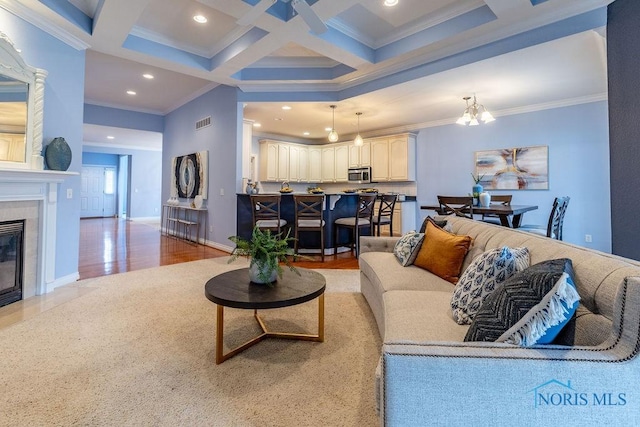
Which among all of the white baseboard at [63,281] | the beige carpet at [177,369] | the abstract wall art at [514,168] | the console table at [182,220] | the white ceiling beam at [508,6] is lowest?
the beige carpet at [177,369]

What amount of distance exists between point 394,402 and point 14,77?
Answer: 153 inches

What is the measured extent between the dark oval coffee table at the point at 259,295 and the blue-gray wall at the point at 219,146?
10.3ft

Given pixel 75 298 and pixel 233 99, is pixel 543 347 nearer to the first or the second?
pixel 75 298

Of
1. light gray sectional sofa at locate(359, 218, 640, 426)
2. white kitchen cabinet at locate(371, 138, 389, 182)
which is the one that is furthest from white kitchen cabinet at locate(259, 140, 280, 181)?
light gray sectional sofa at locate(359, 218, 640, 426)

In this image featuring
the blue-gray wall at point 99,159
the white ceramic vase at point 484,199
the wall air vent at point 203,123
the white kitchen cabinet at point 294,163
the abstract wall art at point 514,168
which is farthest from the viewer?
the blue-gray wall at point 99,159

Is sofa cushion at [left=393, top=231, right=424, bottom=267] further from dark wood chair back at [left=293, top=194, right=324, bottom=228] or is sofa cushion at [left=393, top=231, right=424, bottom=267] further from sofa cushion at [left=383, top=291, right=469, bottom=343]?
dark wood chair back at [left=293, top=194, right=324, bottom=228]

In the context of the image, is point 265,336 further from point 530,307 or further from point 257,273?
point 530,307

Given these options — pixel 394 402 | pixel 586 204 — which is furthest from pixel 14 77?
pixel 586 204

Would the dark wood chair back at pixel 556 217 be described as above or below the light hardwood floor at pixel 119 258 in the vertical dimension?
above

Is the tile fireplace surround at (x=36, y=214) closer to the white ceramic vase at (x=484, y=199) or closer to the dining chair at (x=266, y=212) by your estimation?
the dining chair at (x=266, y=212)

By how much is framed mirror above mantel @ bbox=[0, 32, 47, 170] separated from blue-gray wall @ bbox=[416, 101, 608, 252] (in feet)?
21.4

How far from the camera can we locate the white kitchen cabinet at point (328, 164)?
8.46 m

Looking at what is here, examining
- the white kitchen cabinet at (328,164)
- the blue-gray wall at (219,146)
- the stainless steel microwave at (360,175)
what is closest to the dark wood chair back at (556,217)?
the stainless steel microwave at (360,175)

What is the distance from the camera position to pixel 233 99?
5172mm
